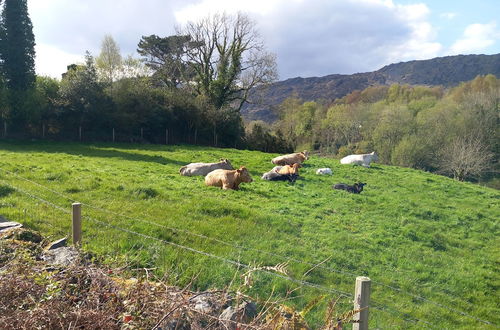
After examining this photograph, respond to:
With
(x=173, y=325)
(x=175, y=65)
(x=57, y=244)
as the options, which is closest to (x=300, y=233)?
(x=57, y=244)

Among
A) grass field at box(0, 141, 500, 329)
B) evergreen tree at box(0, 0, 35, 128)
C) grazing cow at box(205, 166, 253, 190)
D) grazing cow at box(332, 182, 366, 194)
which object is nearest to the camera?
grass field at box(0, 141, 500, 329)

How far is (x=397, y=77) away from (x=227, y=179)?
146932 mm

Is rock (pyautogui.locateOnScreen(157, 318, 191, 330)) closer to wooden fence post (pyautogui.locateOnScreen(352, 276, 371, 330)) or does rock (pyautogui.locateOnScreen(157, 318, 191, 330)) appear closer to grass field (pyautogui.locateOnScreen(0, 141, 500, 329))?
grass field (pyautogui.locateOnScreen(0, 141, 500, 329))

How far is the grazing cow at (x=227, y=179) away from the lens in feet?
41.0

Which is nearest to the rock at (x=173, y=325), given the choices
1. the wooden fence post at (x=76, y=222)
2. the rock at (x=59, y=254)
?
the rock at (x=59, y=254)

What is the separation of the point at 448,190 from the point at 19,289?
16.5 metres

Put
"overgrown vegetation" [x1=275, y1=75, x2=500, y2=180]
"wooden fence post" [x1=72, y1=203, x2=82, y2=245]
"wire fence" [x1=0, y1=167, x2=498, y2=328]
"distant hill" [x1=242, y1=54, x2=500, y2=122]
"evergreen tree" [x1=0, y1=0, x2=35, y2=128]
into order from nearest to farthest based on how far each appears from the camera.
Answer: "wire fence" [x1=0, y1=167, x2=498, y2=328], "wooden fence post" [x1=72, y1=203, x2=82, y2=245], "evergreen tree" [x1=0, y1=0, x2=35, y2=128], "overgrown vegetation" [x1=275, y1=75, x2=500, y2=180], "distant hill" [x1=242, y1=54, x2=500, y2=122]

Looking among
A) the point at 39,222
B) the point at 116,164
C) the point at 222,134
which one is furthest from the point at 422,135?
the point at 39,222

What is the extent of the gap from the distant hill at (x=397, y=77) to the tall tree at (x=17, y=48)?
75707 millimetres

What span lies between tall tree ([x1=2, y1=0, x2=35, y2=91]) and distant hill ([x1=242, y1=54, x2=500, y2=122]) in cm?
7571

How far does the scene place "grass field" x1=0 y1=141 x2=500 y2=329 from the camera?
19.8 ft

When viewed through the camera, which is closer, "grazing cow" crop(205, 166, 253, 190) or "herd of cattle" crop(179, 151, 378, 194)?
"grazing cow" crop(205, 166, 253, 190)

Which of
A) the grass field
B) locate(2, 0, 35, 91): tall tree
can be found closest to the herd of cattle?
the grass field

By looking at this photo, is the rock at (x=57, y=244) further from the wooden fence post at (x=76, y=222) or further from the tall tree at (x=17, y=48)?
the tall tree at (x=17, y=48)
